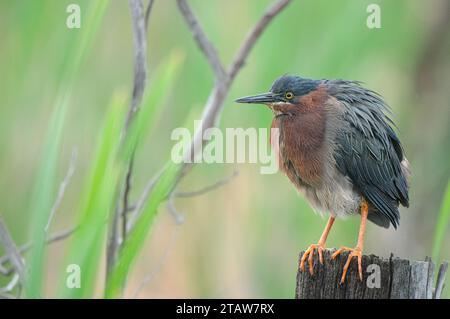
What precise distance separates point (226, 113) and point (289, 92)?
40.4 inches

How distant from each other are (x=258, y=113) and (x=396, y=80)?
1.18 meters

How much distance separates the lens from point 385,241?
4805mm

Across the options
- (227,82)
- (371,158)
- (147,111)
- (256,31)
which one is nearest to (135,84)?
(147,111)

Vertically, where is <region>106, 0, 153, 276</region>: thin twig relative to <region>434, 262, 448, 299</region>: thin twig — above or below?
above

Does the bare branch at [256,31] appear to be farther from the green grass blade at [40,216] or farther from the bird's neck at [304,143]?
the green grass blade at [40,216]

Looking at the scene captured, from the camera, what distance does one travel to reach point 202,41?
276cm

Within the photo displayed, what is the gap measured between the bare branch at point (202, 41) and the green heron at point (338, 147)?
10.3 inches

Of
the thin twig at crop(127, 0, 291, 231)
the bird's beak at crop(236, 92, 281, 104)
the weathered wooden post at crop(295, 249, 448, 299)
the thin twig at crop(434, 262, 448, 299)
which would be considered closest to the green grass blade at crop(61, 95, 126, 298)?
the thin twig at crop(127, 0, 291, 231)

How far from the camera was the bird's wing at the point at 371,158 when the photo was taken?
3025 mm

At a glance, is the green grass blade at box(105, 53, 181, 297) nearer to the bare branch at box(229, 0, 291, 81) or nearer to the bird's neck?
the bare branch at box(229, 0, 291, 81)

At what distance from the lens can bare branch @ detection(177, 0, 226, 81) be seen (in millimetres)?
2738
